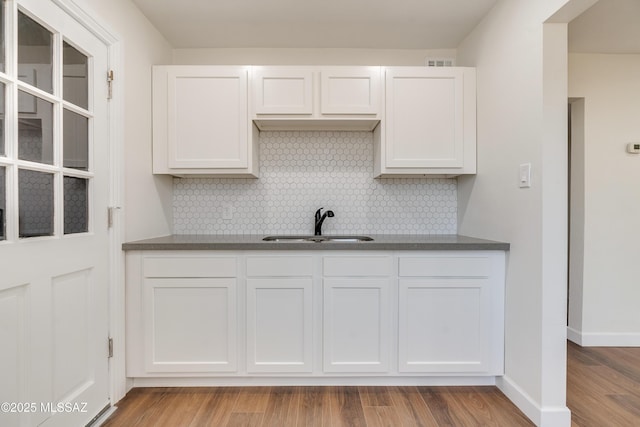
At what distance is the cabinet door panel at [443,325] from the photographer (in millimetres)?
2000

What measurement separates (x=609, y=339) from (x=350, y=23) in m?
3.16

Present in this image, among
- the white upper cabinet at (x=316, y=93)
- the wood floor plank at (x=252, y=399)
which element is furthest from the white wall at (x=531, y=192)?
the wood floor plank at (x=252, y=399)

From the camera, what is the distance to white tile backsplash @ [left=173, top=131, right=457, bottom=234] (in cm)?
266

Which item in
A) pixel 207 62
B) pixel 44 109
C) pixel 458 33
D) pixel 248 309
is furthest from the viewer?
pixel 207 62

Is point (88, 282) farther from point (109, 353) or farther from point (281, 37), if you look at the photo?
point (281, 37)

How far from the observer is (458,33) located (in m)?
2.42

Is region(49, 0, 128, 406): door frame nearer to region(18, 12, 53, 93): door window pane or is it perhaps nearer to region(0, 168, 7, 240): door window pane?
region(18, 12, 53, 93): door window pane

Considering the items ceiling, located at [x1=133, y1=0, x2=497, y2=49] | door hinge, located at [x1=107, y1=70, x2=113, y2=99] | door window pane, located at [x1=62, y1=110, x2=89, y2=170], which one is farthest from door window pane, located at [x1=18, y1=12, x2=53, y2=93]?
ceiling, located at [x1=133, y1=0, x2=497, y2=49]

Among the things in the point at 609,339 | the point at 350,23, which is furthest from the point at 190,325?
the point at 609,339

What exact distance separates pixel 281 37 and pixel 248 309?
1.92 metres

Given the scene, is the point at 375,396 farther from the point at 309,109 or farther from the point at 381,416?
the point at 309,109

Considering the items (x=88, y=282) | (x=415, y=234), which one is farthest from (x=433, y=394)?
(x=88, y=282)

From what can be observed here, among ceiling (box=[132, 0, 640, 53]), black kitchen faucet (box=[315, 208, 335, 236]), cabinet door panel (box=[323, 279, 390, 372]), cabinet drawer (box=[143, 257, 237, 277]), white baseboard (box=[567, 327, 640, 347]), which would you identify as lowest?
white baseboard (box=[567, 327, 640, 347])

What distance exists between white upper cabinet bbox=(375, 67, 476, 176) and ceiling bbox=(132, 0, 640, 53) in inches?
12.4
